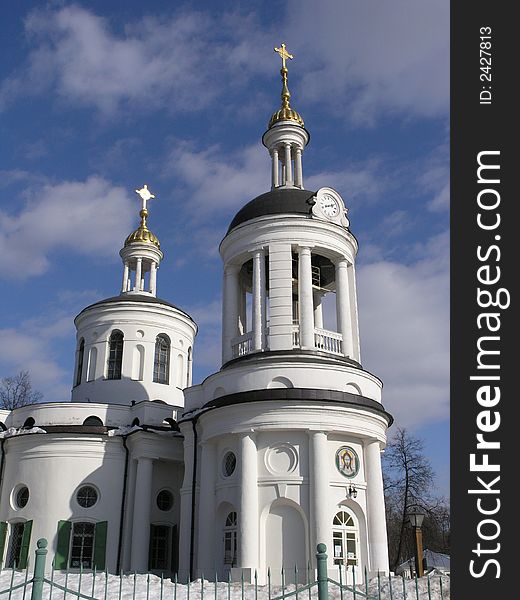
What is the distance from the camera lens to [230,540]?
1950 cm

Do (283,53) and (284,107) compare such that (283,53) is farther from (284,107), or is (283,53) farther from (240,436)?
(240,436)

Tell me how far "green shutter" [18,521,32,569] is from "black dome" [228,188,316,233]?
12335 mm

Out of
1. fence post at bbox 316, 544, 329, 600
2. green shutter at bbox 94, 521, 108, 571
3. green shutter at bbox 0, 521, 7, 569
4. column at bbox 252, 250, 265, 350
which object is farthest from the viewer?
green shutter at bbox 0, 521, 7, 569

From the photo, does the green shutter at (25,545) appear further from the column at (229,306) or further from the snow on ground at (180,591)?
the snow on ground at (180,591)

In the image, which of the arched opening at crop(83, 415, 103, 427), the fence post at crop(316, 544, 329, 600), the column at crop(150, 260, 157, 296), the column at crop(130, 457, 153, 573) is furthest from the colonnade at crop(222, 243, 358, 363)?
the fence post at crop(316, 544, 329, 600)

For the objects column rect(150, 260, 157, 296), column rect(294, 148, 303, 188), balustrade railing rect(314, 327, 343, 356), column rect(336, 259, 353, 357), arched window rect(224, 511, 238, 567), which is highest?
column rect(294, 148, 303, 188)

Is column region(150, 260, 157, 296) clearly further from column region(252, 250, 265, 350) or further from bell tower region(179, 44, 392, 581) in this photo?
column region(252, 250, 265, 350)

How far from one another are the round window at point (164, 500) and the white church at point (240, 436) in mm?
47

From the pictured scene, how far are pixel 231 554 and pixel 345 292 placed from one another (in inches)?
356

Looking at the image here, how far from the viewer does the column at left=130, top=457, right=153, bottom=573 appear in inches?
886

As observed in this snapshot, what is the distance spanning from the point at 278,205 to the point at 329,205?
1.80m

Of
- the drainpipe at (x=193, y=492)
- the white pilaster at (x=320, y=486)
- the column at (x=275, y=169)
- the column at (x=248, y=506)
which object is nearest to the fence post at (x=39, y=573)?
the column at (x=248, y=506)

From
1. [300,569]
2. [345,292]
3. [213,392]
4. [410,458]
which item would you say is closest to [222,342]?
[213,392]

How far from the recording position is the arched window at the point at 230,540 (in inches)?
757
